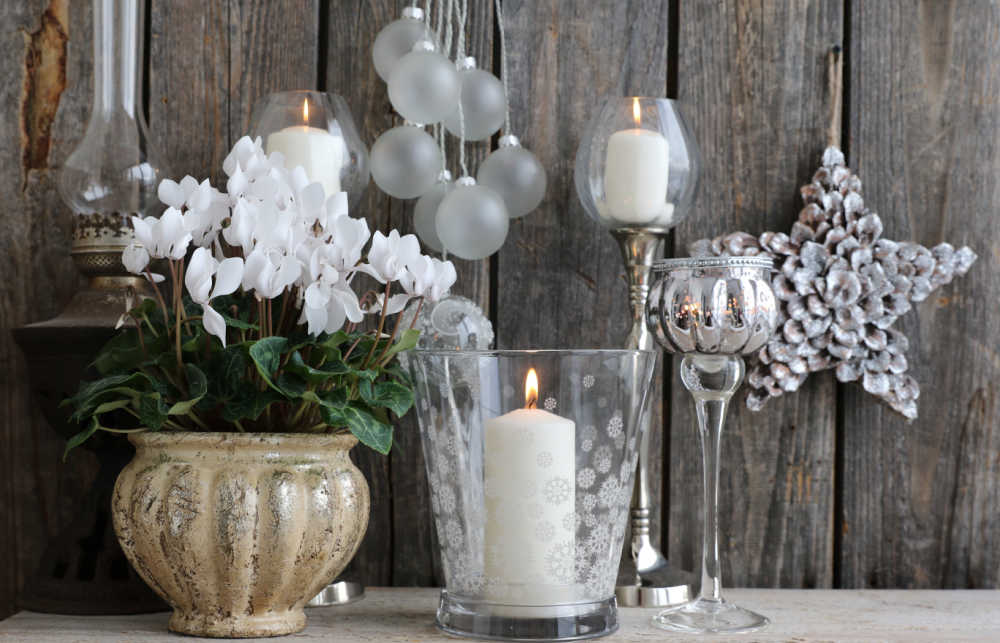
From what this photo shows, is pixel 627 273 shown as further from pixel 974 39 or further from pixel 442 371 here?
pixel 974 39

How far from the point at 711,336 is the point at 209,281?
35 cm

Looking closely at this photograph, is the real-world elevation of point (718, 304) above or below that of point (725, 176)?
below

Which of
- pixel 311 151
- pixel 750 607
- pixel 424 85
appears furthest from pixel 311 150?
pixel 750 607

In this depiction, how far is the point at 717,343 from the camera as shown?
73cm

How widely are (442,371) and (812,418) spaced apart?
441 millimetres

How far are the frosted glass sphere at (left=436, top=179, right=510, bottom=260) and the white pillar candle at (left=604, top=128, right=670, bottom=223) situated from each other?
10 centimetres

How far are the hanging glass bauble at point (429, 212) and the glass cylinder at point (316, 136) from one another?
6 centimetres

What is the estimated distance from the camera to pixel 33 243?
0.98 meters

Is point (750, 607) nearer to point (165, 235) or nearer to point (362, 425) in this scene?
point (362, 425)

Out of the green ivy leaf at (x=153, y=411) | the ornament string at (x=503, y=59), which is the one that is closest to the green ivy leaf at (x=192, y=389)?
the green ivy leaf at (x=153, y=411)

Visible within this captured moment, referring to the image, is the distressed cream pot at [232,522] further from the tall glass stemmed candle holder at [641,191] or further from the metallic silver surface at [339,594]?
the tall glass stemmed candle holder at [641,191]

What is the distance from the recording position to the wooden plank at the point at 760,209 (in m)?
0.99

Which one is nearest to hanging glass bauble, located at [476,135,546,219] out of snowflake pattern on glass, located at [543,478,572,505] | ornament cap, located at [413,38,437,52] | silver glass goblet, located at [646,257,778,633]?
ornament cap, located at [413,38,437,52]

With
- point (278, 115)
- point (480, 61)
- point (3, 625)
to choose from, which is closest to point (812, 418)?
point (480, 61)
